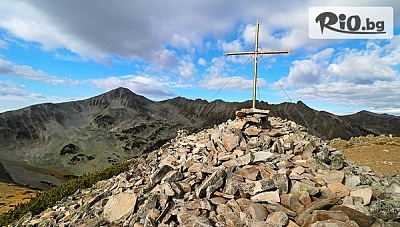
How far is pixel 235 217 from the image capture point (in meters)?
7.32

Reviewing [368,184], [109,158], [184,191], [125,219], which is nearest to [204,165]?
[184,191]

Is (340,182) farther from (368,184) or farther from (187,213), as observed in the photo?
(187,213)

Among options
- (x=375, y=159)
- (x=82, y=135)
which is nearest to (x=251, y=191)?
(x=375, y=159)

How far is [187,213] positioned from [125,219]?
2.53m

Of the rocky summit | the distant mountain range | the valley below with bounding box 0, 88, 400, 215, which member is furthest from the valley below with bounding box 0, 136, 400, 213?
the distant mountain range

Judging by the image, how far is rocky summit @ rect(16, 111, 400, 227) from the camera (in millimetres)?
7320

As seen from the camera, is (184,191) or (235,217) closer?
(235,217)

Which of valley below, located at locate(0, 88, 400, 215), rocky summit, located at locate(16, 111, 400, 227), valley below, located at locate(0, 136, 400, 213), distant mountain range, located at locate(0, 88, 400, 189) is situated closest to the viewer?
rocky summit, located at locate(16, 111, 400, 227)

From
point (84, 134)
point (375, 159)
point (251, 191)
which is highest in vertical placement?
point (251, 191)

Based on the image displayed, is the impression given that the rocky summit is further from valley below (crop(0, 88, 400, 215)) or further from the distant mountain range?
the distant mountain range

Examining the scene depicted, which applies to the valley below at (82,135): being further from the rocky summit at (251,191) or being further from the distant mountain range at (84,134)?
the rocky summit at (251,191)

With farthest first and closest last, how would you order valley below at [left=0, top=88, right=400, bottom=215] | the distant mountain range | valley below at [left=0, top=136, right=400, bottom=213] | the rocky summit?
1. the distant mountain range
2. valley below at [left=0, top=88, right=400, bottom=215]
3. valley below at [left=0, top=136, right=400, bottom=213]
4. the rocky summit

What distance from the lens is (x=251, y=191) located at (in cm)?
809

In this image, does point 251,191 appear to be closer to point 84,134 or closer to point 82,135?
point 82,135
